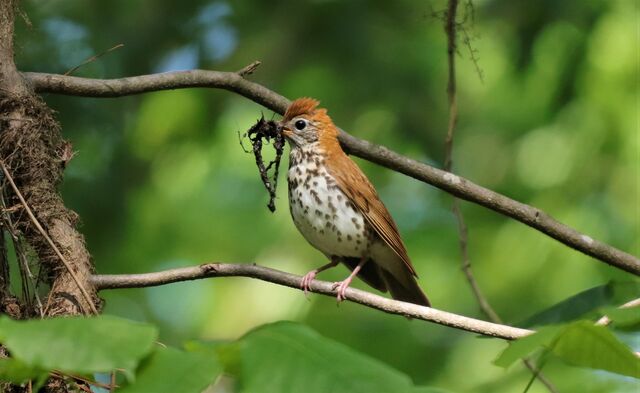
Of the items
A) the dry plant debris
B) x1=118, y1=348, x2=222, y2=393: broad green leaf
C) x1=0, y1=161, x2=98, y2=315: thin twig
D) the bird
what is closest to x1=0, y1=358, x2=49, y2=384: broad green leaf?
x1=118, y1=348, x2=222, y2=393: broad green leaf

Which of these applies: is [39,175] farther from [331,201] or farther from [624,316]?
[624,316]

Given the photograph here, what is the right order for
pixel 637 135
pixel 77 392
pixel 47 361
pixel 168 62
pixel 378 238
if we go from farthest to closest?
pixel 168 62, pixel 637 135, pixel 378 238, pixel 77 392, pixel 47 361

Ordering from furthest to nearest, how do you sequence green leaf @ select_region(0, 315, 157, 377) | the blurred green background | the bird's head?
the blurred green background < the bird's head < green leaf @ select_region(0, 315, 157, 377)

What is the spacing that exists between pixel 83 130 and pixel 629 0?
4.58 meters

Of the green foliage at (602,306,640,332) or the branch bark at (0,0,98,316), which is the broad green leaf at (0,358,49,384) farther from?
the branch bark at (0,0,98,316)

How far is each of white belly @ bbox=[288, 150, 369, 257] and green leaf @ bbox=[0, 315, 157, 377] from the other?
13.1ft

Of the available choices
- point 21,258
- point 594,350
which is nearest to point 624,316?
point 594,350

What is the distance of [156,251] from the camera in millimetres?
8023

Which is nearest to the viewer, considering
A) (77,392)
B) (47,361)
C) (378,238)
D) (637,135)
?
(47,361)

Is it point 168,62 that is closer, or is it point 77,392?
point 77,392

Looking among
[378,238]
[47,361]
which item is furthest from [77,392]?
[378,238]

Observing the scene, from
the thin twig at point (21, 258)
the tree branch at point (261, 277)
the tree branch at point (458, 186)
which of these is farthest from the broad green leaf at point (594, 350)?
the tree branch at point (458, 186)

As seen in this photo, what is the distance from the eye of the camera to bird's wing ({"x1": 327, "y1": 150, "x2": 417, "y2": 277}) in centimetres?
568

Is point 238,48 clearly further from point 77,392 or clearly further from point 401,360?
point 77,392
